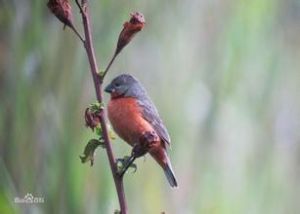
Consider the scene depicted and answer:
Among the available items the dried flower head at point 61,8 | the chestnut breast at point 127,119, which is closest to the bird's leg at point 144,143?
the dried flower head at point 61,8

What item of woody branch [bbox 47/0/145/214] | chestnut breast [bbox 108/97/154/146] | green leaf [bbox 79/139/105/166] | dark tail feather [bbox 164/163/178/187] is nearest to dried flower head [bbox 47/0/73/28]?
woody branch [bbox 47/0/145/214]

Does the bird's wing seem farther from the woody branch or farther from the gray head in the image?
the woody branch

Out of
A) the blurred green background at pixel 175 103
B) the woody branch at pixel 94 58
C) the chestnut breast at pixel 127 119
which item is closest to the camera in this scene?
the woody branch at pixel 94 58

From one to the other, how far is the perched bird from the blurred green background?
15cm

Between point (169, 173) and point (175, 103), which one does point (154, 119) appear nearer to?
point (169, 173)

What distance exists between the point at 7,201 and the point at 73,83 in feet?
0.82

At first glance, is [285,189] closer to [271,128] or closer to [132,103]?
[271,128]

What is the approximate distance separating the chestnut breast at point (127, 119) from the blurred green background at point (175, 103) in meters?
0.16

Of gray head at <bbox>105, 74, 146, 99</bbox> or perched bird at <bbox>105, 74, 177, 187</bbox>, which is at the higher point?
gray head at <bbox>105, 74, 146, 99</bbox>

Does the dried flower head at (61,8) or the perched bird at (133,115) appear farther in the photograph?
the perched bird at (133,115)

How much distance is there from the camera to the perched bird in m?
1.06

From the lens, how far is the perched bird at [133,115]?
1.06 m

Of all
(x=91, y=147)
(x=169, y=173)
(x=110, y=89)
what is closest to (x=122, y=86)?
(x=110, y=89)

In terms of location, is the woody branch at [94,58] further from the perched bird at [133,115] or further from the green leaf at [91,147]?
the perched bird at [133,115]
